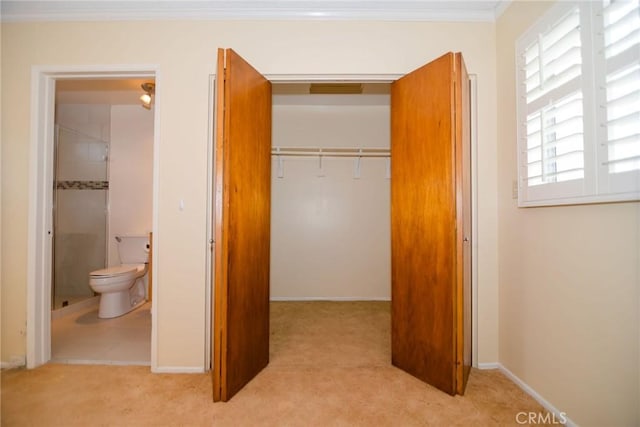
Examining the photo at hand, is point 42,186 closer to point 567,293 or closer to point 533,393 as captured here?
point 567,293

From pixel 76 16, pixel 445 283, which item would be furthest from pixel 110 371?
pixel 76 16

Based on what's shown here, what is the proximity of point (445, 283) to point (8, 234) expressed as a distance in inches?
116

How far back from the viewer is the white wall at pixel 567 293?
1120 millimetres

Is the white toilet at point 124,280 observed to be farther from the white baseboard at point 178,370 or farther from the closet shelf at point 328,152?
the closet shelf at point 328,152

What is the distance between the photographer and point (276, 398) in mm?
1552

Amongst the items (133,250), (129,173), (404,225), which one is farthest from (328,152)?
(133,250)

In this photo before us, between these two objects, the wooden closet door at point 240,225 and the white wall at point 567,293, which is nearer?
the white wall at point 567,293

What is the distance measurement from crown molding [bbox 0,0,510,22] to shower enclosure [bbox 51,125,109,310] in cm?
158

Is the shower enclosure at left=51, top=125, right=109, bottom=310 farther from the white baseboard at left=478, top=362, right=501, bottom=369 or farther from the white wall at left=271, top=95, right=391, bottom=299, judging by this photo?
the white baseboard at left=478, top=362, right=501, bottom=369

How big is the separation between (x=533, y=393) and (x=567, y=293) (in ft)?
2.14

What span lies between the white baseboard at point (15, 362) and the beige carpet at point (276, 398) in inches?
1.9

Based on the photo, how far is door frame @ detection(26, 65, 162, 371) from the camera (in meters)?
1.90

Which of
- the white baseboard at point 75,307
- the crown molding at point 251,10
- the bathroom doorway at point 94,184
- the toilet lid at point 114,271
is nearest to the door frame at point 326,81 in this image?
the crown molding at point 251,10

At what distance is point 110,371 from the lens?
1.83 m
